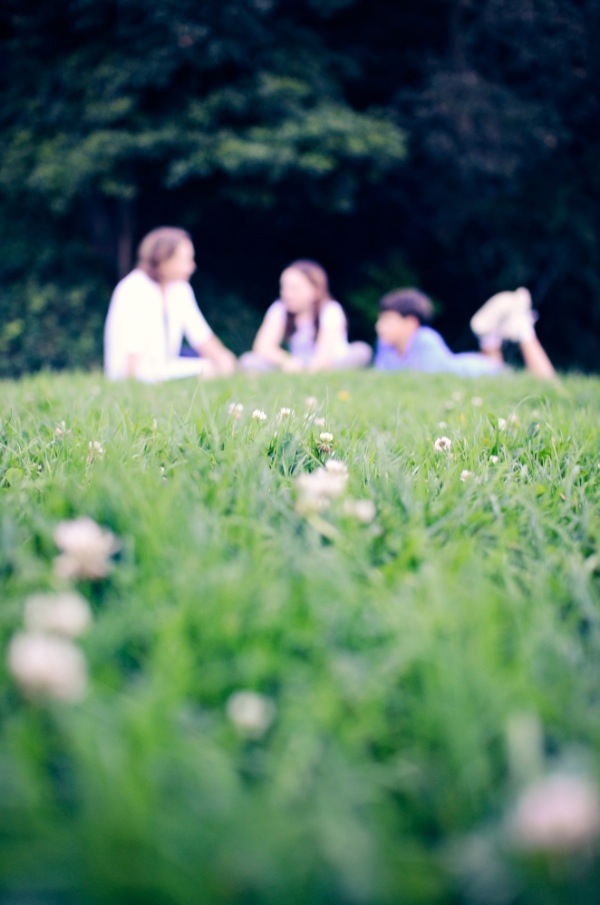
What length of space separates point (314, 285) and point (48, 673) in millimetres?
6242

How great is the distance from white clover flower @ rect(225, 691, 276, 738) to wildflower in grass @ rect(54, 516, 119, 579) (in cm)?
32

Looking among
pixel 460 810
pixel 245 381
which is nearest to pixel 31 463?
pixel 460 810

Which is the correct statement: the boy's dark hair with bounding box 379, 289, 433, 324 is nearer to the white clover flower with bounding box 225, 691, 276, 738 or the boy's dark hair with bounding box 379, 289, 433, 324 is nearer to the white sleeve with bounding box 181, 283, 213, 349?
the white sleeve with bounding box 181, 283, 213, 349

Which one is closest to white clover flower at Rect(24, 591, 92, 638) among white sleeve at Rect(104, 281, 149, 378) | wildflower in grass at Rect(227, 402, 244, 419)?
wildflower in grass at Rect(227, 402, 244, 419)

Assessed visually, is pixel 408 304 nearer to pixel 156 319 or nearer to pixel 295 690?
pixel 156 319

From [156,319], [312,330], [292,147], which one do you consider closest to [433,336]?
[312,330]

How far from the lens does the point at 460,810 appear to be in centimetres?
69

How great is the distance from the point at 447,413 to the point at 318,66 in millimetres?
8752

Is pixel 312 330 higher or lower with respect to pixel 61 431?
higher

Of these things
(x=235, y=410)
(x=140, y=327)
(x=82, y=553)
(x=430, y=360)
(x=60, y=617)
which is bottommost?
(x=60, y=617)

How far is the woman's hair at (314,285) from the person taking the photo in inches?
258

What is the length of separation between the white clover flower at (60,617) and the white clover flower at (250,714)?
19 cm

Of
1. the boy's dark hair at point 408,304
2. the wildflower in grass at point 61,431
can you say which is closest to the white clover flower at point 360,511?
the wildflower in grass at point 61,431

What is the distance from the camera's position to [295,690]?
80 cm
